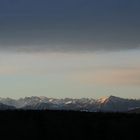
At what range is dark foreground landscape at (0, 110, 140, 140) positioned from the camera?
58.8 metres

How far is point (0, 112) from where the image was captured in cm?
6650

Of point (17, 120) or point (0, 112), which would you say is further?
point (0, 112)

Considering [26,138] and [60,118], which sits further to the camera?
[60,118]

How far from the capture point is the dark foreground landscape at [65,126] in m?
58.8

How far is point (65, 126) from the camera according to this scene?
61062 mm

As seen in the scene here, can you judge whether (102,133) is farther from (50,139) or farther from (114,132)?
(50,139)

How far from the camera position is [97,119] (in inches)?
2547

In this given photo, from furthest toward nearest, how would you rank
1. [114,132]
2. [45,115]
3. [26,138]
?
[45,115], [114,132], [26,138]

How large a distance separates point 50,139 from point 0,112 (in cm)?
1060

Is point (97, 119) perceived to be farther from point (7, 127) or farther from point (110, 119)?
point (7, 127)

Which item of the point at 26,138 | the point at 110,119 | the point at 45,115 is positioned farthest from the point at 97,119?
the point at 26,138

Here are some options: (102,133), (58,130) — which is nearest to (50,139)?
(58,130)

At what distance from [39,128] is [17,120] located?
323 centimetres

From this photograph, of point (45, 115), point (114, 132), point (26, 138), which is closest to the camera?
point (26, 138)
